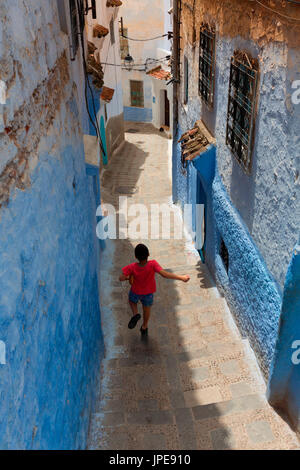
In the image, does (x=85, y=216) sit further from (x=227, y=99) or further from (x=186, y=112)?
(x=186, y=112)

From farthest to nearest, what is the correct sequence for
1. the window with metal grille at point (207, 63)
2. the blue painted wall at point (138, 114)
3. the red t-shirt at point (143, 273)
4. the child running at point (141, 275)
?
1. the blue painted wall at point (138, 114)
2. the window with metal grille at point (207, 63)
3. the red t-shirt at point (143, 273)
4. the child running at point (141, 275)

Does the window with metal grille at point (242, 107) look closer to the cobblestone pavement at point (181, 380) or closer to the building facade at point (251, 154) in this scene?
the building facade at point (251, 154)

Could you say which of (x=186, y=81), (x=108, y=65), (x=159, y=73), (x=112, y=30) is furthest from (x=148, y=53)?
(x=186, y=81)

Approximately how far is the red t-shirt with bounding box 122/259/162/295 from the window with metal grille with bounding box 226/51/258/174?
5.80 feet

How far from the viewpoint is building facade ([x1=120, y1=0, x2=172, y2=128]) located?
21.2 meters

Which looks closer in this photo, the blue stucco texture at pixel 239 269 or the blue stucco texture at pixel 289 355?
the blue stucco texture at pixel 289 355

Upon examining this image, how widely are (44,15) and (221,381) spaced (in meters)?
4.55

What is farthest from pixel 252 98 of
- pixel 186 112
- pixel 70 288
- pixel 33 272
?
pixel 186 112

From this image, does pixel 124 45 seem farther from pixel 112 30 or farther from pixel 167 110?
pixel 112 30

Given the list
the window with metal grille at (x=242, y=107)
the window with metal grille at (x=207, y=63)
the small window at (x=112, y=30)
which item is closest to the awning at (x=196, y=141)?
the window with metal grille at (x=207, y=63)

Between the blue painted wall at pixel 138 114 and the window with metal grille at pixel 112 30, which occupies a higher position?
the window with metal grille at pixel 112 30

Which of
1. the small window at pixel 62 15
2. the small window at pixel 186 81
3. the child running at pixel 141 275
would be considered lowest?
the child running at pixel 141 275

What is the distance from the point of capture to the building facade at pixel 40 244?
213 centimetres

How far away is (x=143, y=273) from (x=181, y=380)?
1500 millimetres
